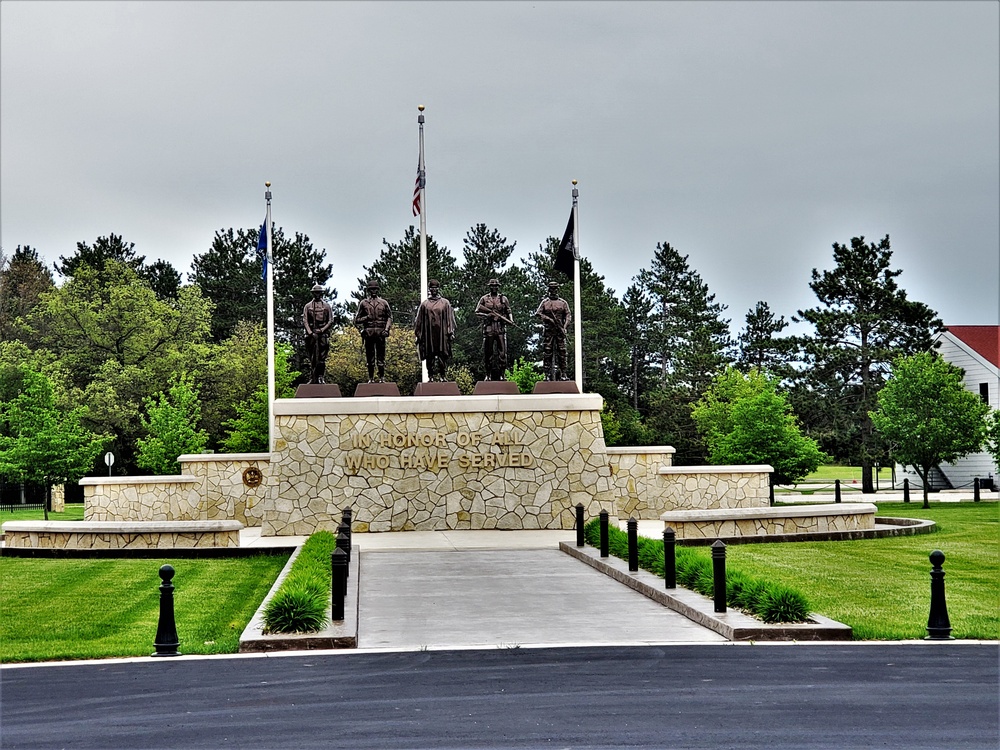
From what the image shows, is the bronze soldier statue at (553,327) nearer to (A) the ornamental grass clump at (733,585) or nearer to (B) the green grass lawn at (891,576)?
(B) the green grass lawn at (891,576)

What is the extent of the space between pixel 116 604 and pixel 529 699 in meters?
8.11

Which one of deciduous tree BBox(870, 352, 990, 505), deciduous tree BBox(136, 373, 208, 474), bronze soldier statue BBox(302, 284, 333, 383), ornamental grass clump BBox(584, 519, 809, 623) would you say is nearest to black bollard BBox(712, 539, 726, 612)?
ornamental grass clump BBox(584, 519, 809, 623)

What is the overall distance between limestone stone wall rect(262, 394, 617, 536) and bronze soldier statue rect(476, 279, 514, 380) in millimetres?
Result: 1324

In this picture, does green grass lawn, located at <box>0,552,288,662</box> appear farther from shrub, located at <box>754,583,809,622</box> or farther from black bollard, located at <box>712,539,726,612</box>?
shrub, located at <box>754,583,809,622</box>

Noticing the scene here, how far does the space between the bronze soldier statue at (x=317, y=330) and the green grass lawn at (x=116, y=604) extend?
22.2 ft

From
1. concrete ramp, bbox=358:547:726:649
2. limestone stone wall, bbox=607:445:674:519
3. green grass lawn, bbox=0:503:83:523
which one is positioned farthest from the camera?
green grass lawn, bbox=0:503:83:523

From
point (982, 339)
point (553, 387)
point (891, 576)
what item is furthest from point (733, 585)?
point (982, 339)

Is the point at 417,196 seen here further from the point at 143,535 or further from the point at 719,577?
the point at 719,577

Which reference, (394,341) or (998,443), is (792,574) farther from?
(394,341)

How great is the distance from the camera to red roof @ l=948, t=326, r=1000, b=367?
55.1m

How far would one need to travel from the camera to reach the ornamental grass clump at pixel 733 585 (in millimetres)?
12344

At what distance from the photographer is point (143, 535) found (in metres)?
22.5

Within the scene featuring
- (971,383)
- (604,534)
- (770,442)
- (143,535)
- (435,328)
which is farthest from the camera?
(971,383)

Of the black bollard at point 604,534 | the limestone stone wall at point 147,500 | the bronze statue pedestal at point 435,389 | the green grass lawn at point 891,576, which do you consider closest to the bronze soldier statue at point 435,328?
the bronze statue pedestal at point 435,389
